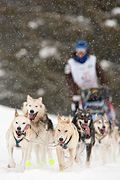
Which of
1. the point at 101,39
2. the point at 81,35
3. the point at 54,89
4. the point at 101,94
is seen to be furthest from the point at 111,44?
the point at 101,94

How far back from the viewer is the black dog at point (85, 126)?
4594 mm

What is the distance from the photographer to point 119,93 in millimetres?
13594

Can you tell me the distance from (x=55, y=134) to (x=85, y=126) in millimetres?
626

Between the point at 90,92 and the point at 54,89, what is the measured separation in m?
8.75

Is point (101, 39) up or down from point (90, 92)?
up

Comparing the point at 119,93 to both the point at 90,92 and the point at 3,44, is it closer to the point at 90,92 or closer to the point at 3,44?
the point at 3,44

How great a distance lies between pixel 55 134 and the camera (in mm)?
4133

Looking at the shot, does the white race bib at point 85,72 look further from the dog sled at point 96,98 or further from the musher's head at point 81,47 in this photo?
the dog sled at point 96,98

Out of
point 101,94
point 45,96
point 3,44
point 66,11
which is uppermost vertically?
point 66,11

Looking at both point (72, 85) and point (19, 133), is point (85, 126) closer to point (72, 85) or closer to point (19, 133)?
point (72, 85)

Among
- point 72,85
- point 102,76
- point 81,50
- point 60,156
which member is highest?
point 81,50

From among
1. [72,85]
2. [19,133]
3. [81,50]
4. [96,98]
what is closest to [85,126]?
[96,98]

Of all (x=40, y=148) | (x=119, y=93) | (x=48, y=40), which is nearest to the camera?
(x=40, y=148)

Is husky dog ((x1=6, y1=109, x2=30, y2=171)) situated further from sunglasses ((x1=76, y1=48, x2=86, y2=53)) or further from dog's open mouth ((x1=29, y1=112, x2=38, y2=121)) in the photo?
sunglasses ((x1=76, y1=48, x2=86, y2=53))
